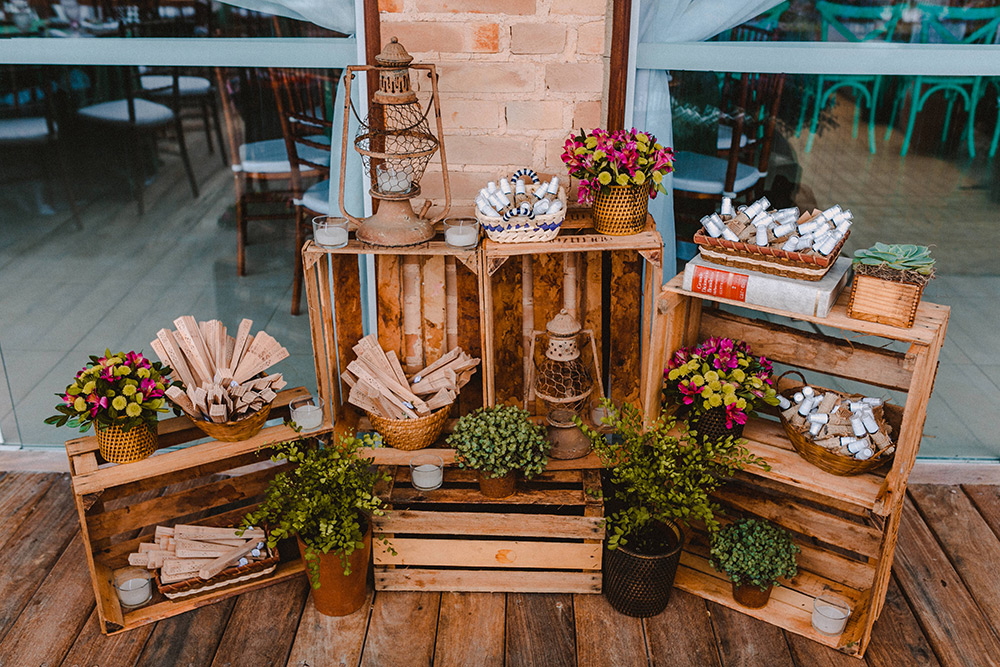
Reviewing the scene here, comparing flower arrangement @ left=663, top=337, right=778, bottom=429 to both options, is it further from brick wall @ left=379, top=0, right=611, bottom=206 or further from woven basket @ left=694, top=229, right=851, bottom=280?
brick wall @ left=379, top=0, right=611, bottom=206

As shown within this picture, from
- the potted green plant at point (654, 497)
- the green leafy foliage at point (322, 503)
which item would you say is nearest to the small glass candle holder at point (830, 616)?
the potted green plant at point (654, 497)

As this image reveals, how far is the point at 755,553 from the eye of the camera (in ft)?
7.28

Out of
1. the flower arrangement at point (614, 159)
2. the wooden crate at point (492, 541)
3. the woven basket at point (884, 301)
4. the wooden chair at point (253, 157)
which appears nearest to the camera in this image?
the woven basket at point (884, 301)

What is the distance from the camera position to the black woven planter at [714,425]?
2266 mm

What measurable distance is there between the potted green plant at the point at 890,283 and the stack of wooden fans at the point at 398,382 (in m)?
1.09

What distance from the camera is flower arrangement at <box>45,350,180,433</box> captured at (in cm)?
215

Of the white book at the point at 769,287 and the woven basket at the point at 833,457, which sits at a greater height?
the white book at the point at 769,287

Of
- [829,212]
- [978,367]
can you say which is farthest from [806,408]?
[978,367]

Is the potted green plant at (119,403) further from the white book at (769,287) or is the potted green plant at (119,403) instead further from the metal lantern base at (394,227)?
the white book at (769,287)

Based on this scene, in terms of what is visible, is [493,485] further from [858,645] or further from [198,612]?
[858,645]

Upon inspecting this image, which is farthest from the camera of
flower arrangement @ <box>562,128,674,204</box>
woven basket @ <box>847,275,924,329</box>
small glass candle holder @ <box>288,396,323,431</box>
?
small glass candle holder @ <box>288,396,323,431</box>

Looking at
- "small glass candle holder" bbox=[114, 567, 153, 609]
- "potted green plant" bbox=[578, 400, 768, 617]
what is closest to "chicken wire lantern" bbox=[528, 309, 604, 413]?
"potted green plant" bbox=[578, 400, 768, 617]

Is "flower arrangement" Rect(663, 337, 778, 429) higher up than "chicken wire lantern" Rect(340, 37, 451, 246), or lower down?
lower down

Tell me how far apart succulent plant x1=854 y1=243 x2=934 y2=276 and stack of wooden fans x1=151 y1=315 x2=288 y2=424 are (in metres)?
1.53
